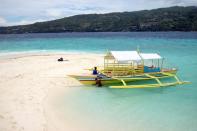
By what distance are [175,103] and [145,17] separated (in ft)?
420

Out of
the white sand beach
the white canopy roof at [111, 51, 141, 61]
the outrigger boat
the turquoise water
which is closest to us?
the white sand beach

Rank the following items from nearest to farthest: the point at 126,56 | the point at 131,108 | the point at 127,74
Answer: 1. the point at 131,108
2. the point at 126,56
3. the point at 127,74

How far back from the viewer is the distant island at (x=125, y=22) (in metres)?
115

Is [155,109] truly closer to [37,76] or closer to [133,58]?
[133,58]

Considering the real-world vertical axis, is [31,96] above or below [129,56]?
below

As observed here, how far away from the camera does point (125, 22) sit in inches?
5354

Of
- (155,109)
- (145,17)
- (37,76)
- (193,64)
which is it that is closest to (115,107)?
(155,109)

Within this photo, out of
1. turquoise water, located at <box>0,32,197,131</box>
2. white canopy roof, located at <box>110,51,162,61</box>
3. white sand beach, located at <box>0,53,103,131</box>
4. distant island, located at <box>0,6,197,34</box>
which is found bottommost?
turquoise water, located at <box>0,32,197,131</box>

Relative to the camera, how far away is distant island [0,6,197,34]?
115438mm

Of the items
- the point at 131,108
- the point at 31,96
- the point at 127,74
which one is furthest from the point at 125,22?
the point at 131,108

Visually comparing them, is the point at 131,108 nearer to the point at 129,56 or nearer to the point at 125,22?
the point at 129,56

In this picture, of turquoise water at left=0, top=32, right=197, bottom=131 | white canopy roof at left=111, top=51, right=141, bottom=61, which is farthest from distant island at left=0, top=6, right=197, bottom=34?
turquoise water at left=0, top=32, right=197, bottom=131

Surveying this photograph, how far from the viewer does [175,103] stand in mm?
12688

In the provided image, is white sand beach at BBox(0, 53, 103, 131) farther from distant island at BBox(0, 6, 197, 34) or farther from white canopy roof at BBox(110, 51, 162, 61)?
distant island at BBox(0, 6, 197, 34)
